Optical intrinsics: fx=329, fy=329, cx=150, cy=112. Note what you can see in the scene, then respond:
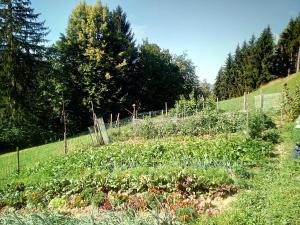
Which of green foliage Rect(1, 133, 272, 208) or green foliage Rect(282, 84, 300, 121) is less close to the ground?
green foliage Rect(282, 84, 300, 121)

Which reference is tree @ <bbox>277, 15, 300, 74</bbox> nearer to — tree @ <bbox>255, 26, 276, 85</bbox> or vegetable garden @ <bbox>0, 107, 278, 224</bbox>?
tree @ <bbox>255, 26, 276, 85</bbox>

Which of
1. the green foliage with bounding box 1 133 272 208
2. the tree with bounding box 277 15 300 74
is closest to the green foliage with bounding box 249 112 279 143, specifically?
the green foliage with bounding box 1 133 272 208

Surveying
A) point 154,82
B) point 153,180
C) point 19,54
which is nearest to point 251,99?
point 154,82

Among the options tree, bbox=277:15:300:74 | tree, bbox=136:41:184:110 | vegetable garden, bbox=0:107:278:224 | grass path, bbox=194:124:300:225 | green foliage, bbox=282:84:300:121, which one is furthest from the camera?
tree, bbox=277:15:300:74

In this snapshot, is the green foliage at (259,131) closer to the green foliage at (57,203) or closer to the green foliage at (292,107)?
the green foliage at (292,107)

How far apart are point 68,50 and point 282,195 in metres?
31.4

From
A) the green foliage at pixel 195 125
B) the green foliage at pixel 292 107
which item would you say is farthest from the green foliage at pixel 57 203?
the green foliage at pixel 292 107

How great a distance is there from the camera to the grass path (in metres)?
6.59

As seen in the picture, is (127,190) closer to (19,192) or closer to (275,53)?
(19,192)

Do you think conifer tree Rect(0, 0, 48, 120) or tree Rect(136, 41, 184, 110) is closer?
conifer tree Rect(0, 0, 48, 120)

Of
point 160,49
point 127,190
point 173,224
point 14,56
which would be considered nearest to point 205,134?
point 127,190

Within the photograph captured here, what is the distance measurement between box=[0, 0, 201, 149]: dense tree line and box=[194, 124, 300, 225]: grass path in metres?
23.9

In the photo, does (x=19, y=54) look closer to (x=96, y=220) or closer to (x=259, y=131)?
(x=259, y=131)

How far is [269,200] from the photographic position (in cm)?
740
